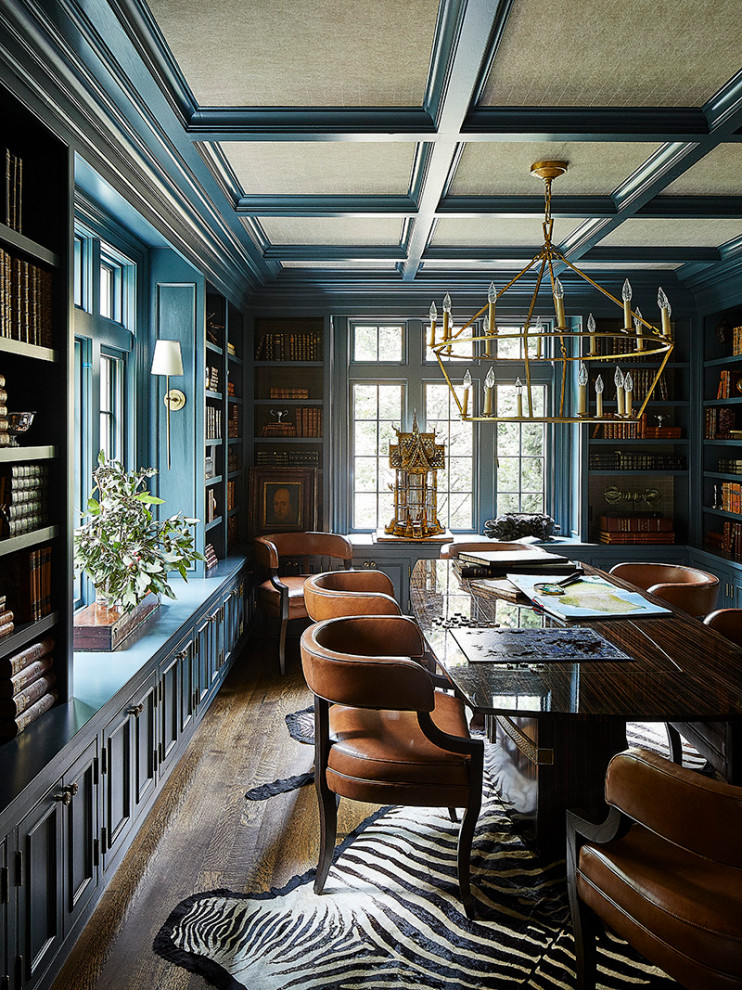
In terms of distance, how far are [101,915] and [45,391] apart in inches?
68.6

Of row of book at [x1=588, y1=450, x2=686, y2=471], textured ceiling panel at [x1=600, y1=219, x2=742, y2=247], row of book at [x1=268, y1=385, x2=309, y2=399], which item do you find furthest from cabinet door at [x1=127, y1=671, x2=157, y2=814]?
row of book at [x1=588, y1=450, x2=686, y2=471]

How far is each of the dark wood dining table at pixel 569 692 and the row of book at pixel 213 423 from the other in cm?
207

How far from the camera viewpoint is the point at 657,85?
9.03ft

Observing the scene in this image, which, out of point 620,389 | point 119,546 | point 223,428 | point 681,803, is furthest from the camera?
point 223,428

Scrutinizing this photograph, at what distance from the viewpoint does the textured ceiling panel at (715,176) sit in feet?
11.2

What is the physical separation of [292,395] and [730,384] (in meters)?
3.42

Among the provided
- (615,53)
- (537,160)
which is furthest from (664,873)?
(537,160)

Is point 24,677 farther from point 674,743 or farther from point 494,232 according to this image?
point 494,232

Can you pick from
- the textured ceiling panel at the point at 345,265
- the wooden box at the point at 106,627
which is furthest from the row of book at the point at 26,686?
the textured ceiling panel at the point at 345,265

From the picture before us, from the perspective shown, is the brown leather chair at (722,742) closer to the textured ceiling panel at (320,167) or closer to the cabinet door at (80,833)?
the cabinet door at (80,833)

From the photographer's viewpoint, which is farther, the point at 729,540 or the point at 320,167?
the point at 729,540

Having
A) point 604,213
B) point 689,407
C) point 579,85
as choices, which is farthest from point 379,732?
point 689,407

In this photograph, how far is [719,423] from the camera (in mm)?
5949

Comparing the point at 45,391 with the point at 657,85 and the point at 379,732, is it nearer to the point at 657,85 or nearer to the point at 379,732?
the point at 379,732
